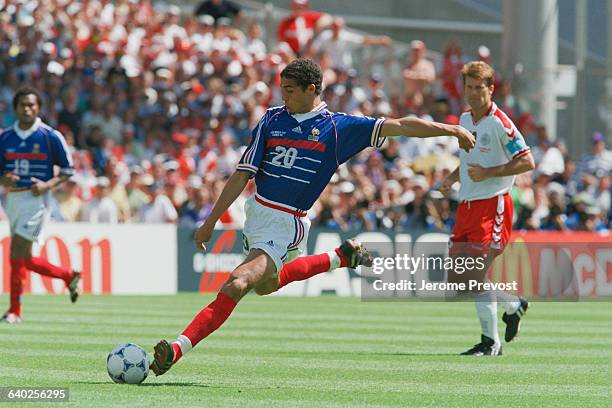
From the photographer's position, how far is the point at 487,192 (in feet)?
38.9

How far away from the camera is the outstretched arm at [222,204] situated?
354 inches

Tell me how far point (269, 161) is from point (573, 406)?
2.82m

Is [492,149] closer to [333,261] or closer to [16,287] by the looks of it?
[333,261]

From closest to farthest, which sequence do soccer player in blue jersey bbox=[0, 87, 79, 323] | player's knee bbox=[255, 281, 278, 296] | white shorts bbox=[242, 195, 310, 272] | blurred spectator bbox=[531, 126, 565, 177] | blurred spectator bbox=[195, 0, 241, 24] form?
1. white shorts bbox=[242, 195, 310, 272]
2. player's knee bbox=[255, 281, 278, 296]
3. soccer player in blue jersey bbox=[0, 87, 79, 323]
4. blurred spectator bbox=[531, 126, 565, 177]
5. blurred spectator bbox=[195, 0, 241, 24]

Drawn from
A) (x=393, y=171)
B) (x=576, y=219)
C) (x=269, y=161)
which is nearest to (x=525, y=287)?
(x=576, y=219)

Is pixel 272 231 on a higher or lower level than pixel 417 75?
lower

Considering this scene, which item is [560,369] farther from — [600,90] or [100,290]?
[600,90]

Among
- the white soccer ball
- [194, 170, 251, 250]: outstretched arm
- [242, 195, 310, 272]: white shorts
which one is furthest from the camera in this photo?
[242, 195, 310, 272]: white shorts

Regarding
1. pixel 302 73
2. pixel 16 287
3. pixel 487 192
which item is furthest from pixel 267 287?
pixel 16 287

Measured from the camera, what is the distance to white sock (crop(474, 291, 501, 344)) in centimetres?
1160

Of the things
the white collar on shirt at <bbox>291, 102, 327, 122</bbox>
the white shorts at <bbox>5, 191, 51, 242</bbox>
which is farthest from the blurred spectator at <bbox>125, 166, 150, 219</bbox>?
the white collar on shirt at <bbox>291, 102, 327, 122</bbox>

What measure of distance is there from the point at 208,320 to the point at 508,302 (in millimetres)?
3775

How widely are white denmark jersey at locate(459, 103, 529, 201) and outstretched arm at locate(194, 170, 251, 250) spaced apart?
3.15 m

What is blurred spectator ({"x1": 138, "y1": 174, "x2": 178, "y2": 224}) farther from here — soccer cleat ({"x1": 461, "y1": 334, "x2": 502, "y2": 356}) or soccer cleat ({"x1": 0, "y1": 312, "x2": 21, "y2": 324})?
soccer cleat ({"x1": 461, "y1": 334, "x2": 502, "y2": 356})
